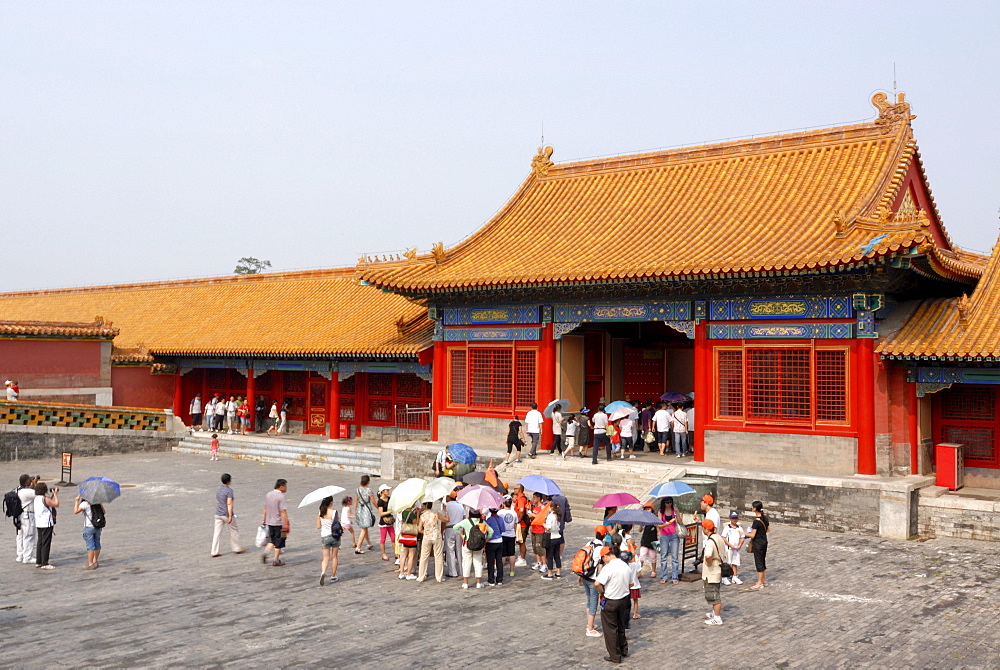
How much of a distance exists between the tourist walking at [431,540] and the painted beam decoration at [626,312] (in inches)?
378

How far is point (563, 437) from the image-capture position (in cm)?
2398

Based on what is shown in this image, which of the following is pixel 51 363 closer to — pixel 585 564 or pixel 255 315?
pixel 255 315

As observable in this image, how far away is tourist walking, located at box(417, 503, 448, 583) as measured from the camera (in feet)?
45.5

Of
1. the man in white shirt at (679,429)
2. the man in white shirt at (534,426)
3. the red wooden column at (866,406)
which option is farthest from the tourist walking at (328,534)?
the red wooden column at (866,406)

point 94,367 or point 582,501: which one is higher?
point 94,367

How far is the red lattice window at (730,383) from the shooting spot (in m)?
20.8

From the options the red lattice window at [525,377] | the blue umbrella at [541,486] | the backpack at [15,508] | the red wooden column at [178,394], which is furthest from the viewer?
the red wooden column at [178,394]

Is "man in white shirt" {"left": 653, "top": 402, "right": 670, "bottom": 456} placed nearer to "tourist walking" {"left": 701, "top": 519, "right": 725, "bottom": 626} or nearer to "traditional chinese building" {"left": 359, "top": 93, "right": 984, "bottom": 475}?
"traditional chinese building" {"left": 359, "top": 93, "right": 984, "bottom": 475}

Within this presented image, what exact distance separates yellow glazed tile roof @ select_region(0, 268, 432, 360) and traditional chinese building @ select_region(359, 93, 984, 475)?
3965 mm

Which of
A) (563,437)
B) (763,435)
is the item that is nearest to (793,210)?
(763,435)

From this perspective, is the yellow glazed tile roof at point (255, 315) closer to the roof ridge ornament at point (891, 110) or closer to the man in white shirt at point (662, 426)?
the man in white shirt at point (662, 426)

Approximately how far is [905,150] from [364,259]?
18947 mm

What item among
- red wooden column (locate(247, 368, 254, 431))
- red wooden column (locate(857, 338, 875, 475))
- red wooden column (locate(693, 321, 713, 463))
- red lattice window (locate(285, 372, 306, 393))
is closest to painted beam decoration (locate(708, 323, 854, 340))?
red wooden column (locate(693, 321, 713, 463))

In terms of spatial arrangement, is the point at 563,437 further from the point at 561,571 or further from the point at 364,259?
the point at 364,259
